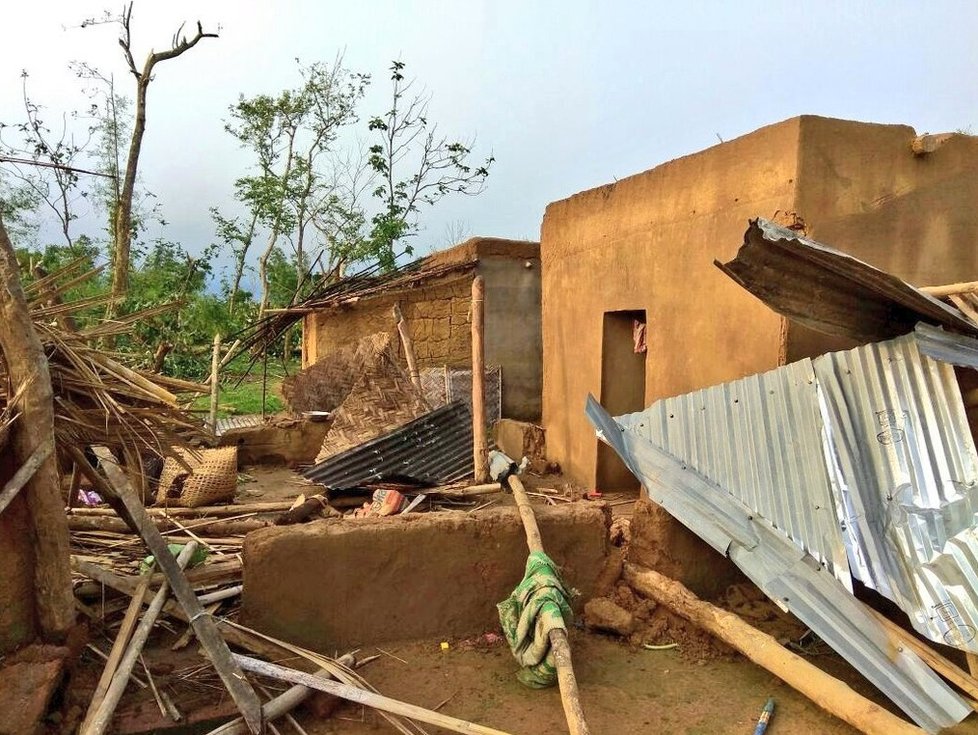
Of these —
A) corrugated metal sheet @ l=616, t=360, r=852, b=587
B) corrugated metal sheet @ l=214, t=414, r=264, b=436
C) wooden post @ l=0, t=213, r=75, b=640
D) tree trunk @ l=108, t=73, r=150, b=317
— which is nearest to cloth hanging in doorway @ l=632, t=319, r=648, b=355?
corrugated metal sheet @ l=616, t=360, r=852, b=587

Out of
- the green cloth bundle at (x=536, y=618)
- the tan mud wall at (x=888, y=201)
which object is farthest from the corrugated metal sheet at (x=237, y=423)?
the tan mud wall at (x=888, y=201)

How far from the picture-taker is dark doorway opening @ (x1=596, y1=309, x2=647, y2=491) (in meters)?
6.71

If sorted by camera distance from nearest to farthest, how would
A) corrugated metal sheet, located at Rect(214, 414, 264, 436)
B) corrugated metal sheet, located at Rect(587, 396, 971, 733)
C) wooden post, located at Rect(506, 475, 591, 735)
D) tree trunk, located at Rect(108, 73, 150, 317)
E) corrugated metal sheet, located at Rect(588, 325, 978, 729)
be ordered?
wooden post, located at Rect(506, 475, 591, 735)
corrugated metal sheet, located at Rect(587, 396, 971, 733)
corrugated metal sheet, located at Rect(588, 325, 978, 729)
corrugated metal sheet, located at Rect(214, 414, 264, 436)
tree trunk, located at Rect(108, 73, 150, 317)

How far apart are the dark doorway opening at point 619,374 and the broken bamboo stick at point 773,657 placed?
240 centimetres

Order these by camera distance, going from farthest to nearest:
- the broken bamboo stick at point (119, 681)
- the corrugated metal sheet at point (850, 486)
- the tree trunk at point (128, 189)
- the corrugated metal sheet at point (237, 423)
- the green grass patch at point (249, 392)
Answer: the green grass patch at point (249, 392) → the tree trunk at point (128, 189) → the corrugated metal sheet at point (237, 423) → the corrugated metal sheet at point (850, 486) → the broken bamboo stick at point (119, 681)

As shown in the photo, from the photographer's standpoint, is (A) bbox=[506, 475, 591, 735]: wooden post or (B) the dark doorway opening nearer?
(A) bbox=[506, 475, 591, 735]: wooden post

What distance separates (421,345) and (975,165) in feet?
23.3

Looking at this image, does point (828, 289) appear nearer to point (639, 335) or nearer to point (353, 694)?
point (639, 335)

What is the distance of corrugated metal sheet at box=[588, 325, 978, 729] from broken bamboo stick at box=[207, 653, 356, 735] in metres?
2.23

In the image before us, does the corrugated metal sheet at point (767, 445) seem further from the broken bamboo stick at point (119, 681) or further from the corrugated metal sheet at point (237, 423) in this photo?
the corrugated metal sheet at point (237, 423)

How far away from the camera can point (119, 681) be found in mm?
2916

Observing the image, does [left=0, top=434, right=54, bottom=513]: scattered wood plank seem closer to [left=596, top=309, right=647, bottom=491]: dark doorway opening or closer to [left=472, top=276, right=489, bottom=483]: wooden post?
[left=472, top=276, right=489, bottom=483]: wooden post

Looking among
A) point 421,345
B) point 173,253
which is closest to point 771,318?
point 421,345

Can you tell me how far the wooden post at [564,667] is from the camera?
2840 millimetres
